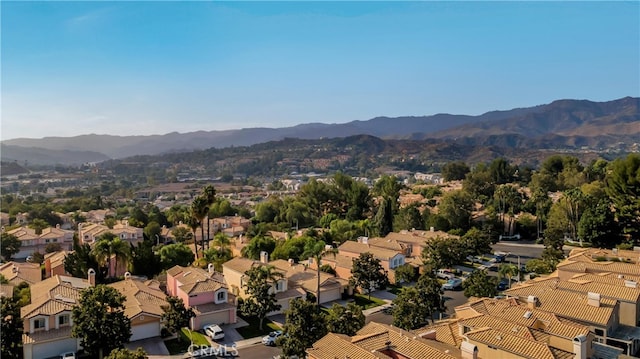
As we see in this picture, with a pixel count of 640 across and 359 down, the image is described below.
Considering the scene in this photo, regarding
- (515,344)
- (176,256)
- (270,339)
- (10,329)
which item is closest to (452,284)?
(270,339)

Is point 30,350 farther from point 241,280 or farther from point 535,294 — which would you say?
point 535,294

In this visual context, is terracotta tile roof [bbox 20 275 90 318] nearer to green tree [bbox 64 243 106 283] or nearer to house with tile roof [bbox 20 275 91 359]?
house with tile roof [bbox 20 275 91 359]

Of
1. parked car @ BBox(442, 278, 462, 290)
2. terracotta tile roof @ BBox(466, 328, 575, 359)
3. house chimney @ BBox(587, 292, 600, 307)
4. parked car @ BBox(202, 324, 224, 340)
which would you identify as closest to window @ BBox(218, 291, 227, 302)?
parked car @ BBox(202, 324, 224, 340)

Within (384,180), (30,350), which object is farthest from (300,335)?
(384,180)

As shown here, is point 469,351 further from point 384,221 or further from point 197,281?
point 384,221

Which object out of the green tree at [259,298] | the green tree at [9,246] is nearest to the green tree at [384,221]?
the green tree at [259,298]
